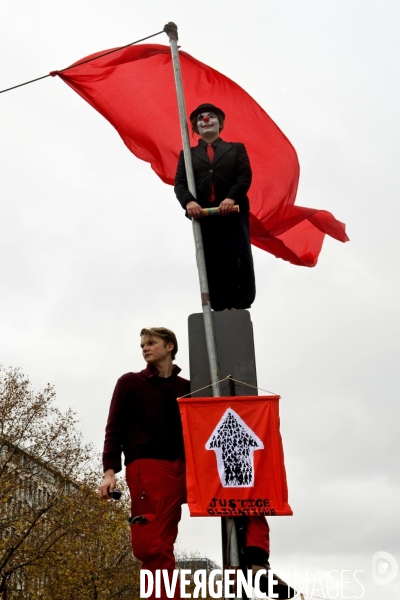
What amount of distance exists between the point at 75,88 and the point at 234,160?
277 centimetres

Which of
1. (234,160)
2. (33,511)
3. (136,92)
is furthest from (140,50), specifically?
(33,511)

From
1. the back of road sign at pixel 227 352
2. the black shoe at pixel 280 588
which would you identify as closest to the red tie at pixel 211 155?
the back of road sign at pixel 227 352

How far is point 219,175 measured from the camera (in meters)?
7.20

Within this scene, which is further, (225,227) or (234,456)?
(225,227)

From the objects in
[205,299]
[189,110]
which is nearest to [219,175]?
[205,299]

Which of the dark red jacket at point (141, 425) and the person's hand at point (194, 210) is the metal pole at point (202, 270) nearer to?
the person's hand at point (194, 210)

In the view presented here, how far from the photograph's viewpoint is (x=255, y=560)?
224 inches

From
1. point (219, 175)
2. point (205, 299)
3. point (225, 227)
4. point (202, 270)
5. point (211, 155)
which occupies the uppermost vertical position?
point (211, 155)

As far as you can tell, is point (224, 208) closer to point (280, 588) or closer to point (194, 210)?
point (194, 210)

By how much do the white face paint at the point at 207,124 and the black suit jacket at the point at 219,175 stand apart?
0.79 feet

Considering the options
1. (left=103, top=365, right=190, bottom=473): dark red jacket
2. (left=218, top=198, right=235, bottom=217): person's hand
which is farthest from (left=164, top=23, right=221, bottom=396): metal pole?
(left=103, top=365, right=190, bottom=473): dark red jacket

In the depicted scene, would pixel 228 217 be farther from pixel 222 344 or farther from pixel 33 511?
pixel 33 511

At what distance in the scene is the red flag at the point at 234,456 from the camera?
19.6 ft

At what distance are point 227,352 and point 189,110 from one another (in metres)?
3.79
